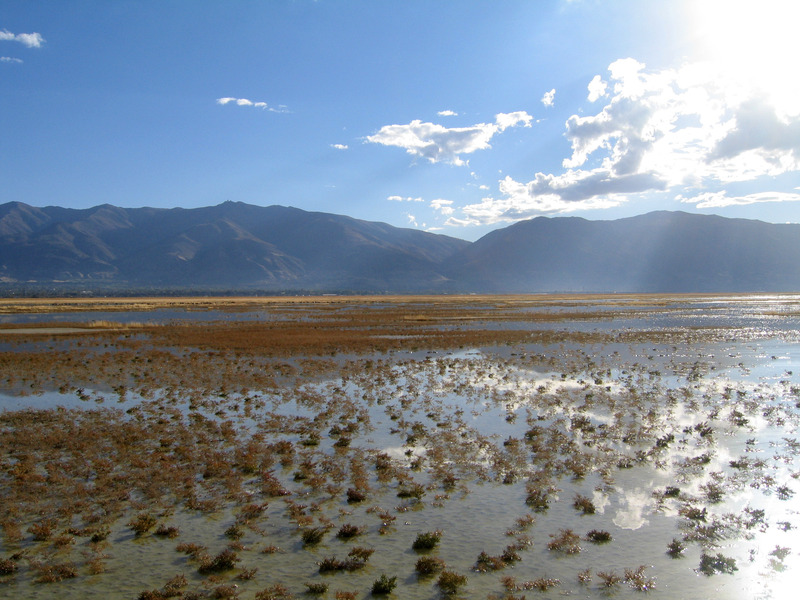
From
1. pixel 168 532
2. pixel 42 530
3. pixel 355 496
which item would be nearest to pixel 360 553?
pixel 355 496

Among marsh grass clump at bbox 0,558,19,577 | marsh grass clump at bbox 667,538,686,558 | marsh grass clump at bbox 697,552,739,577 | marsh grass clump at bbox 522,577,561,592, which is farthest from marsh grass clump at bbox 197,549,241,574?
marsh grass clump at bbox 697,552,739,577

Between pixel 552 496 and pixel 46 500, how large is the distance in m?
10.1

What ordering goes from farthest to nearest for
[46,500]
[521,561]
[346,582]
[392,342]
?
[392,342] < [46,500] < [521,561] < [346,582]

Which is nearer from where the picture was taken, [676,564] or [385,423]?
[676,564]

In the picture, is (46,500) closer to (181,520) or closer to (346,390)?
(181,520)

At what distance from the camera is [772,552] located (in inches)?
336

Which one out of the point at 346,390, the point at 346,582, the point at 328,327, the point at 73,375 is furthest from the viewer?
the point at 328,327

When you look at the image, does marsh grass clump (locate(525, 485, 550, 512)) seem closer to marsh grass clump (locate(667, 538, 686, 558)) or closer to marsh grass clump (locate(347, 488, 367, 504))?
marsh grass clump (locate(667, 538, 686, 558))

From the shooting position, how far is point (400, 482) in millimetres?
11648

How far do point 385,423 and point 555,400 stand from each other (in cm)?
676

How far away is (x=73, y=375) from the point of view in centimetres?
2684

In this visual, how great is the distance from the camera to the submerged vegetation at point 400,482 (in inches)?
319

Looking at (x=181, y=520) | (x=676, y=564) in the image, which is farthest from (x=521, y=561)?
(x=181, y=520)

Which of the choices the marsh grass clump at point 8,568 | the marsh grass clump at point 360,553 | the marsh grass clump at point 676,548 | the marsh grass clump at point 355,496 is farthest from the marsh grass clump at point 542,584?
the marsh grass clump at point 8,568
